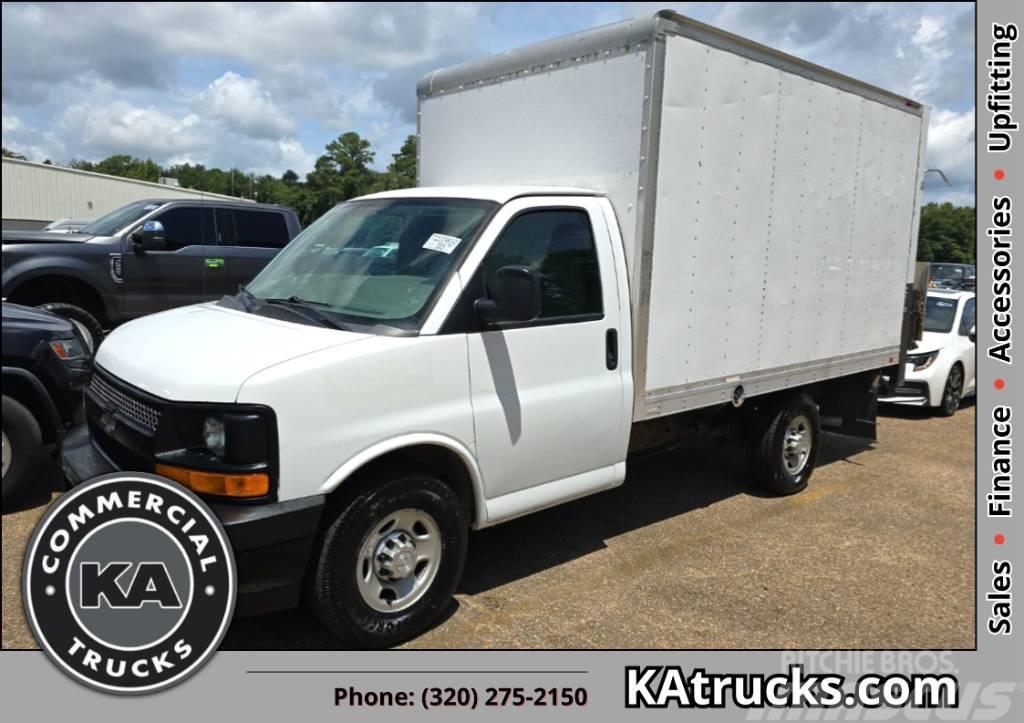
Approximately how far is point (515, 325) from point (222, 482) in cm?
157

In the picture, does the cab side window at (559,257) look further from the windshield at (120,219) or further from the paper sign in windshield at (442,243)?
the windshield at (120,219)

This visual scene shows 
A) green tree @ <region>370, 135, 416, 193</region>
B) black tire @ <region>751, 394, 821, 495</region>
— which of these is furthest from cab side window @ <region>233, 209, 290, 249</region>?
green tree @ <region>370, 135, 416, 193</region>

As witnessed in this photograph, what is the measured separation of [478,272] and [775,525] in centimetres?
309

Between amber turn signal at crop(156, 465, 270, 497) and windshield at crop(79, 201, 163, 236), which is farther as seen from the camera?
windshield at crop(79, 201, 163, 236)

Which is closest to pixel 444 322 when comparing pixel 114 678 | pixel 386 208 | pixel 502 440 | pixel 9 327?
pixel 502 440

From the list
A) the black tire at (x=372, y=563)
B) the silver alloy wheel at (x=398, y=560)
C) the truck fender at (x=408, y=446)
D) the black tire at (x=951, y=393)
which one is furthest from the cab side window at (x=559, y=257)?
the black tire at (x=951, y=393)

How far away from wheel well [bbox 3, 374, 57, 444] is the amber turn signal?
241 centimetres

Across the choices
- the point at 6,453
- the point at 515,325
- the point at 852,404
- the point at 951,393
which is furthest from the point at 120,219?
the point at 951,393

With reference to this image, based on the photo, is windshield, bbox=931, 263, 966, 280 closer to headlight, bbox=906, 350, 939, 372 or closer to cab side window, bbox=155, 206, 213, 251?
headlight, bbox=906, 350, 939, 372

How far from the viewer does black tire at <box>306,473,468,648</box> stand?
3311 millimetres

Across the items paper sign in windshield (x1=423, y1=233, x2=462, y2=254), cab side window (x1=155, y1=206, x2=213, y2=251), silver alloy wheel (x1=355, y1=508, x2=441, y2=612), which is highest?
cab side window (x1=155, y1=206, x2=213, y2=251)

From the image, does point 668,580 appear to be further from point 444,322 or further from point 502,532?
point 444,322

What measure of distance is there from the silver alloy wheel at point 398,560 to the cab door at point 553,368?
0.39 meters

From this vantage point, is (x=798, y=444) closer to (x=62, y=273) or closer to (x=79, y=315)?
(x=79, y=315)
